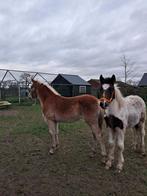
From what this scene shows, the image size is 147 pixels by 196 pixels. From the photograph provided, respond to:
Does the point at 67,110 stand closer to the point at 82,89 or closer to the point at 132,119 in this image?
the point at 132,119

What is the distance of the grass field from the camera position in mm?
3625

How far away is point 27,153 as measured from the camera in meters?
5.48

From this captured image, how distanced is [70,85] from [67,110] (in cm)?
2112

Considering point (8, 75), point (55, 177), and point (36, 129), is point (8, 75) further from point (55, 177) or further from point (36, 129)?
point (55, 177)

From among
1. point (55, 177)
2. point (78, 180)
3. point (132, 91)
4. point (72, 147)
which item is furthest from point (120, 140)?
point (132, 91)

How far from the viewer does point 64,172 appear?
4.34 meters

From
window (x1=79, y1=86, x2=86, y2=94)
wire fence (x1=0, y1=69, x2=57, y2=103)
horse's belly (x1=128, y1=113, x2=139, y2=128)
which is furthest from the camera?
window (x1=79, y1=86, x2=86, y2=94)

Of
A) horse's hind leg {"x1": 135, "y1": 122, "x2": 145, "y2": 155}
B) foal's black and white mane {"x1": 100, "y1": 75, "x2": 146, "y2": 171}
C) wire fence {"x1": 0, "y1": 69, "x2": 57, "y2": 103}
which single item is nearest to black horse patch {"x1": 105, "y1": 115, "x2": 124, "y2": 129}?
foal's black and white mane {"x1": 100, "y1": 75, "x2": 146, "y2": 171}

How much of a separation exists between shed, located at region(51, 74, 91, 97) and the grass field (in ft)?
62.9

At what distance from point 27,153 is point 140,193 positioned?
112 inches

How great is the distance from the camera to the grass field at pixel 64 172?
143 inches

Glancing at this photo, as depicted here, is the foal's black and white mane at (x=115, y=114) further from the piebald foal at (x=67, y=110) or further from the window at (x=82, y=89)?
the window at (x=82, y=89)

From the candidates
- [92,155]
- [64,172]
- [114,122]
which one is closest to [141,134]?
[92,155]

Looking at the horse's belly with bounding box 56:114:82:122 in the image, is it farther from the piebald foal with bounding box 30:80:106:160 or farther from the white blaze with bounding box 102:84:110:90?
the white blaze with bounding box 102:84:110:90
